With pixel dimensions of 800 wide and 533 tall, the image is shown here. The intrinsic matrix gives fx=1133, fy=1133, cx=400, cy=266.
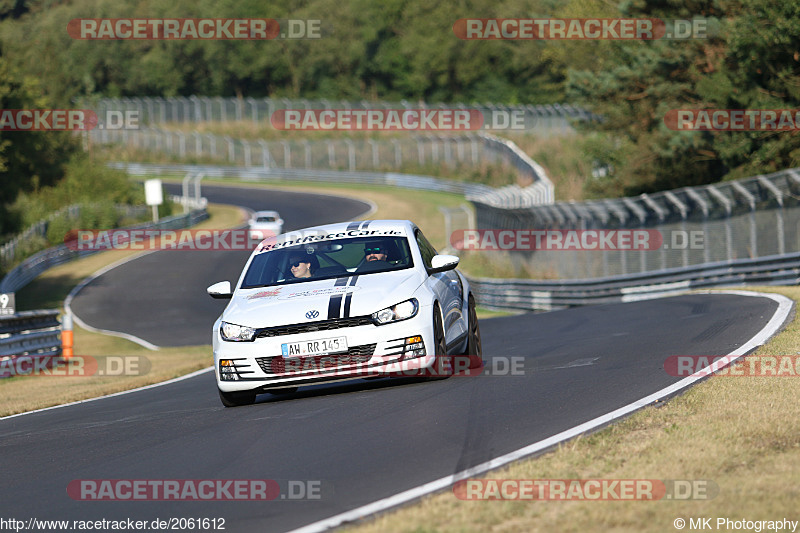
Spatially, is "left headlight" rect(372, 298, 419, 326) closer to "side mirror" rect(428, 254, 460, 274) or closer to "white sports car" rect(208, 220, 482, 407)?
"white sports car" rect(208, 220, 482, 407)

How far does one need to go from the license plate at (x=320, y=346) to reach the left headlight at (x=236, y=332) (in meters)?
0.41

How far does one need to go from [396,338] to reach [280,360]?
3.36ft

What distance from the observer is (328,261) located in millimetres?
11023

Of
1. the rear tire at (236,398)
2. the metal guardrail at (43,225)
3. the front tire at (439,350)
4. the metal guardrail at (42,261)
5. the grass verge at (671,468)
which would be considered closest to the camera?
the grass verge at (671,468)

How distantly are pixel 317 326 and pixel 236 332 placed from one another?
30.3 inches

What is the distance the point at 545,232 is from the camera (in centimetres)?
3131

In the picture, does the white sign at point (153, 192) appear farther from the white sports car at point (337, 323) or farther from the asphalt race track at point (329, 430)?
the white sports car at point (337, 323)

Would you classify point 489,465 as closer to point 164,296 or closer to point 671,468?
point 671,468

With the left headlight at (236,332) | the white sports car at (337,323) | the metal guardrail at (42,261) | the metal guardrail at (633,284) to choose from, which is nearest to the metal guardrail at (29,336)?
the white sports car at (337,323)

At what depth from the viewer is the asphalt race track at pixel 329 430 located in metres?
6.47

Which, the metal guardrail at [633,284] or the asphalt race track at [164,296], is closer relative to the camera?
the metal guardrail at [633,284]

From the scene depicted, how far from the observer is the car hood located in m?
9.77

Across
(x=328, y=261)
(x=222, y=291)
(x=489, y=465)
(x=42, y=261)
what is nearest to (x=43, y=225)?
(x=42, y=261)

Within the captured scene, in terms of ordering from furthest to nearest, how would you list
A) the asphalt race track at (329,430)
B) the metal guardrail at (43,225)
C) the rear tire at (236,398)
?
1. the metal guardrail at (43,225)
2. the rear tire at (236,398)
3. the asphalt race track at (329,430)
